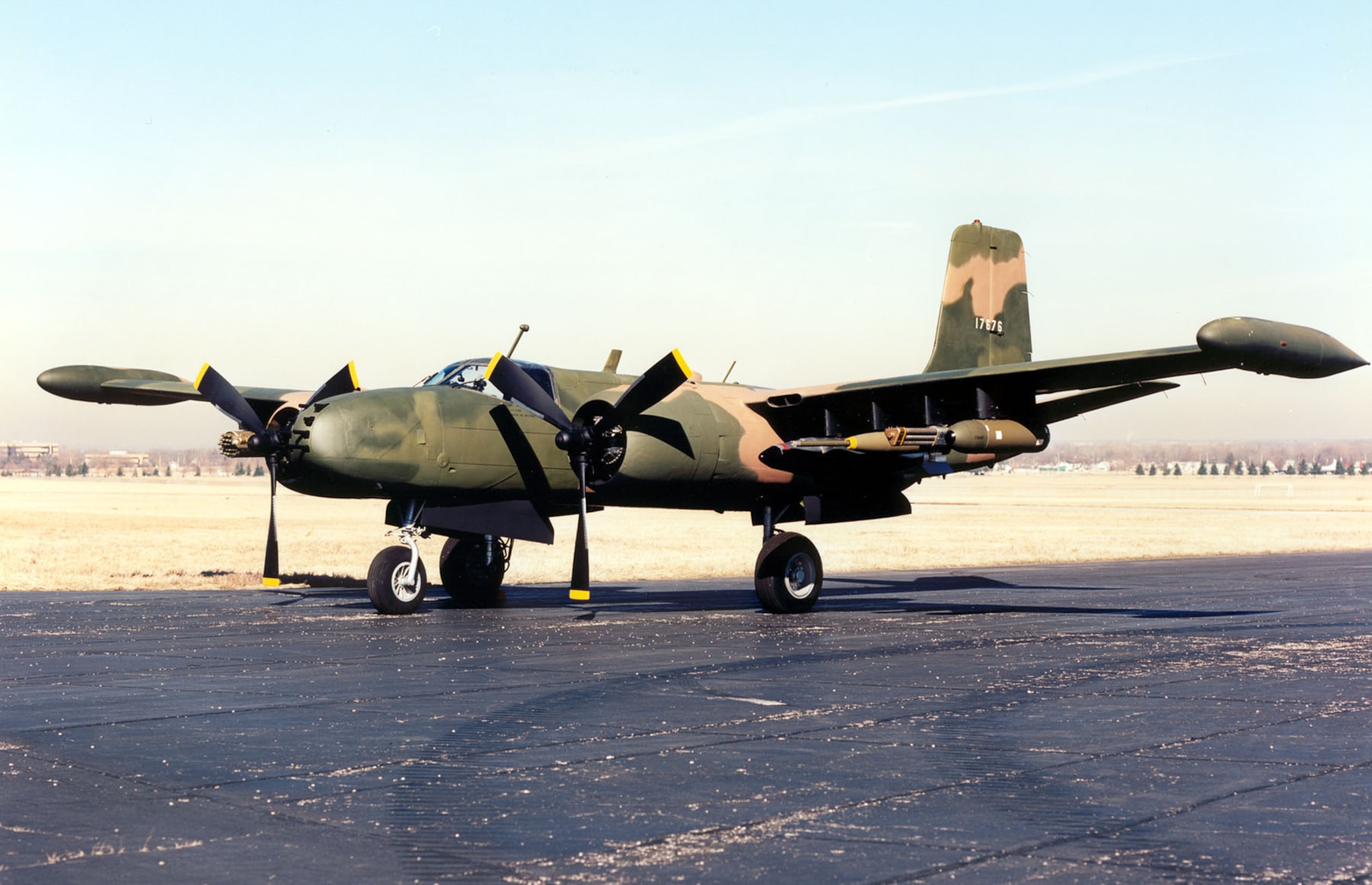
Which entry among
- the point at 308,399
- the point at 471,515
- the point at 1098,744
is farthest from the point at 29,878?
the point at 308,399

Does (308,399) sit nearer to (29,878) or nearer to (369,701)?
(369,701)

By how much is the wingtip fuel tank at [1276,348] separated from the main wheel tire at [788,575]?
7876 millimetres

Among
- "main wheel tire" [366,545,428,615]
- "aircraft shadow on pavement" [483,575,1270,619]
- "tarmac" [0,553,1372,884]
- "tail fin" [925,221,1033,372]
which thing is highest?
"tail fin" [925,221,1033,372]

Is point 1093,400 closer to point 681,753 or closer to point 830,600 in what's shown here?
point 830,600

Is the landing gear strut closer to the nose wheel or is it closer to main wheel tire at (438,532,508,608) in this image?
the nose wheel

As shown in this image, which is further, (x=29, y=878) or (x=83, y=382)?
(x=83, y=382)

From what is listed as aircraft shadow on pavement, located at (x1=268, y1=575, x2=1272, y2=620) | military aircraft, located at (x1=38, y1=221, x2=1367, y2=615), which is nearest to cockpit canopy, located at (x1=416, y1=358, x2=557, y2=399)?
military aircraft, located at (x1=38, y1=221, x2=1367, y2=615)

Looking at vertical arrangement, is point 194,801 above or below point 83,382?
below

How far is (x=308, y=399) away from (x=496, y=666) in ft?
40.7

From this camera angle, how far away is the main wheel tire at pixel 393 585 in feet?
76.7

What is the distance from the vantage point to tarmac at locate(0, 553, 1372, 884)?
7961 mm

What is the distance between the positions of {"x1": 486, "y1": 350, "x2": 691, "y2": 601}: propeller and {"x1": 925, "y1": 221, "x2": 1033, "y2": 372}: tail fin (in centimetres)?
925

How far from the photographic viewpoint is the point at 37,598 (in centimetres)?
2730

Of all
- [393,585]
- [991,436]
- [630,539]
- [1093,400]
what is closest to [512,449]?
[393,585]
